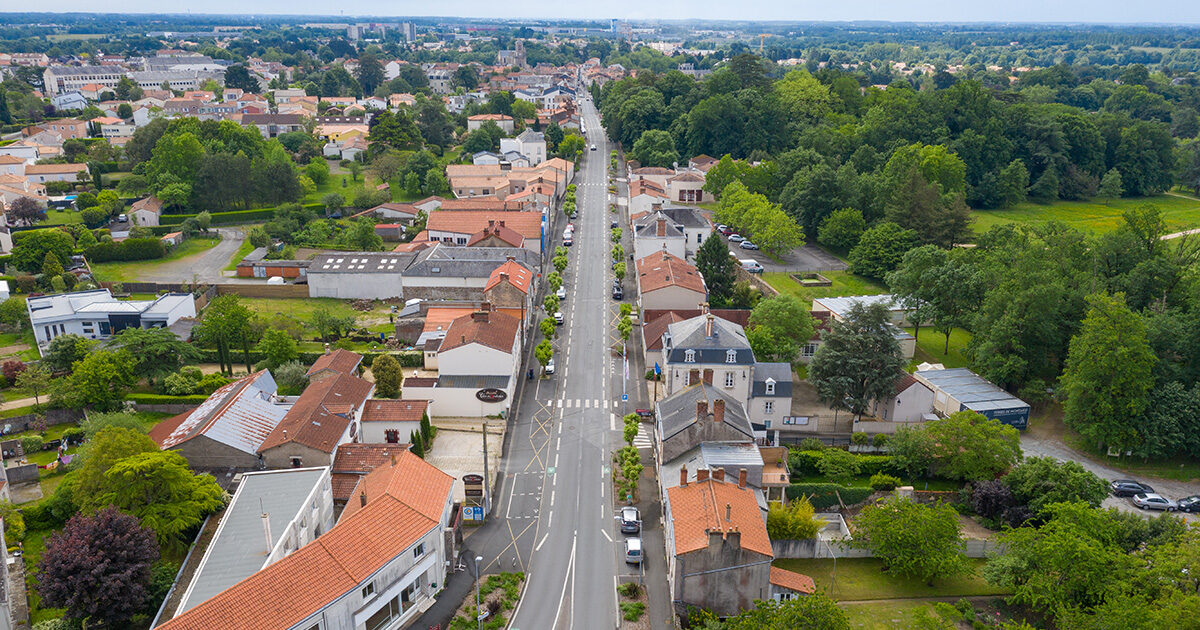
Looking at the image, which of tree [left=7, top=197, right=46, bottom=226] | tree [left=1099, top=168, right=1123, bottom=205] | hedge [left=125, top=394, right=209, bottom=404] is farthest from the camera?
tree [left=1099, top=168, right=1123, bottom=205]

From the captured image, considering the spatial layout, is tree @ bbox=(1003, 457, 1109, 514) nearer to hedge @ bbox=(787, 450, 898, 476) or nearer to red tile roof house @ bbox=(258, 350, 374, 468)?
hedge @ bbox=(787, 450, 898, 476)

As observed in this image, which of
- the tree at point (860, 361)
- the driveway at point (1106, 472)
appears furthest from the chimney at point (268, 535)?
the driveway at point (1106, 472)

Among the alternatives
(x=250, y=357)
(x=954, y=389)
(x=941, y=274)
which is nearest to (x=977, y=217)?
(x=941, y=274)

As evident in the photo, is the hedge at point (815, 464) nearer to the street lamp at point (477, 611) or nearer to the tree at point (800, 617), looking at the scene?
the tree at point (800, 617)

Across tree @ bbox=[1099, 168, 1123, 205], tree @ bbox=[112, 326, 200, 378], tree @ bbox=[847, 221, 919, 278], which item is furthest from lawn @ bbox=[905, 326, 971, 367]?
tree @ bbox=[1099, 168, 1123, 205]

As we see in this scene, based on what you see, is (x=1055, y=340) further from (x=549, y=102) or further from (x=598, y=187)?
(x=549, y=102)

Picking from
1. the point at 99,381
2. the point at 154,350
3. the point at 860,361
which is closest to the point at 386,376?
the point at 154,350
